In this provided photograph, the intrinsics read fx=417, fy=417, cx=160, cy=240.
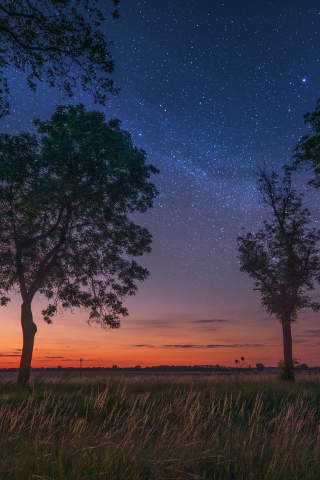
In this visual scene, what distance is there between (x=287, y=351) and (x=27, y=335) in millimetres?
15741

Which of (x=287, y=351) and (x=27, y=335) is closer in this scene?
(x=27, y=335)

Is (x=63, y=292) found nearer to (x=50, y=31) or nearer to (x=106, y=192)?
(x=106, y=192)

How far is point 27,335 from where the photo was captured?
20.8m

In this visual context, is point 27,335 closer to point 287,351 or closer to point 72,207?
point 72,207

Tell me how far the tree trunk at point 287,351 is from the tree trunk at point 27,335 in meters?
14.7

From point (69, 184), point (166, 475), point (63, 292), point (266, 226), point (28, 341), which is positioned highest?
point (266, 226)

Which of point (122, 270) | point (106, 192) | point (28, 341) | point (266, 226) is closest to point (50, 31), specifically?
point (106, 192)

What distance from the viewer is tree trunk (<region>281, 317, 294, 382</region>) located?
81.9ft

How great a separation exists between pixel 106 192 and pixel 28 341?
838cm

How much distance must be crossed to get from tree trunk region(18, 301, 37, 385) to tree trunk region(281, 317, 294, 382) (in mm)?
14651

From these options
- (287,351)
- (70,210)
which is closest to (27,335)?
(70,210)

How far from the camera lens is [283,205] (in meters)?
27.8

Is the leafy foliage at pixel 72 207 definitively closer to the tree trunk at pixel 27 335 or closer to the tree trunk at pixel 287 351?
the tree trunk at pixel 27 335

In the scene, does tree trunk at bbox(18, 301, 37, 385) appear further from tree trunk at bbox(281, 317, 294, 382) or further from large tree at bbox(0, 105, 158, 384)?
tree trunk at bbox(281, 317, 294, 382)
